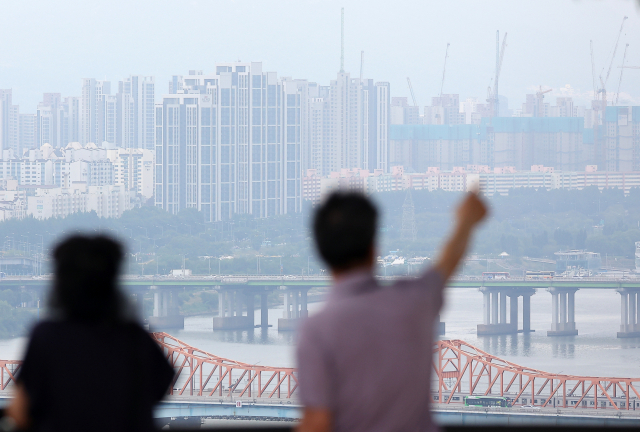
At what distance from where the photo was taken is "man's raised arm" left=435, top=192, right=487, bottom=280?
0.53 meters

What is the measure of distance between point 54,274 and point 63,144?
27.3 meters

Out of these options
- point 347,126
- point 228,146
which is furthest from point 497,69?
point 228,146

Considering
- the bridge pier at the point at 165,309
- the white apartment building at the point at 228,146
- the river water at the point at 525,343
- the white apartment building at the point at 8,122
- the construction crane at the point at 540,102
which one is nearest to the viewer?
the river water at the point at 525,343

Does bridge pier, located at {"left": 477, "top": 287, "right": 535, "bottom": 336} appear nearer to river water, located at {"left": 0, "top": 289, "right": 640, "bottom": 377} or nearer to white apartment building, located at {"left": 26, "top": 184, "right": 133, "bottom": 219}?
river water, located at {"left": 0, "top": 289, "right": 640, "bottom": 377}

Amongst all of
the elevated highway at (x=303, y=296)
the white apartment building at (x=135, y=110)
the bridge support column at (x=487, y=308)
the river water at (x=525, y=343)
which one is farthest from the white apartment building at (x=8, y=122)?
the bridge support column at (x=487, y=308)

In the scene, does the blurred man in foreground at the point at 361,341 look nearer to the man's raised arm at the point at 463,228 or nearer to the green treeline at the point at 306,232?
the man's raised arm at the point at 463,228

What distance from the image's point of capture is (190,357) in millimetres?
10742

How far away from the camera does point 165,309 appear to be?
16641 millimetres

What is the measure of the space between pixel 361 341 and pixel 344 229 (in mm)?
61

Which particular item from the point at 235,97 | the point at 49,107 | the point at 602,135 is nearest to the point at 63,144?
the point at 49,107

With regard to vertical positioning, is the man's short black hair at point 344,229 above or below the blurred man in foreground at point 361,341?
above

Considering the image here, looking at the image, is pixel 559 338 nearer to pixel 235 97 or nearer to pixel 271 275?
pixel 271 275

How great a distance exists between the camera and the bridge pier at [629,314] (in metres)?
14.8

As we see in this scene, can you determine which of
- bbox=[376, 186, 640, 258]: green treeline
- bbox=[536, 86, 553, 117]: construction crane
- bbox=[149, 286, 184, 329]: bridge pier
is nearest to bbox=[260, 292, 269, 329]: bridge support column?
bbox=[149, 286, 184, 329]: bridge pier
